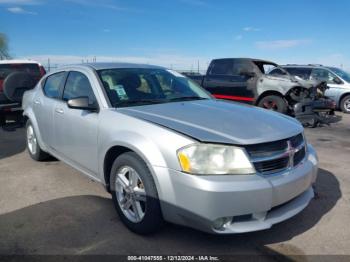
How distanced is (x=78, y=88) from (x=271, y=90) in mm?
6833

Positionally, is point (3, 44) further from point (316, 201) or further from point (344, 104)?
point (316, 201)

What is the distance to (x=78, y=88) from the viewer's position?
14.3ft

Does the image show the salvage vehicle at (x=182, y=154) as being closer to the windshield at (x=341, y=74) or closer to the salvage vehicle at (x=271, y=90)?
the salvage vehicle at (x=271, y=90)

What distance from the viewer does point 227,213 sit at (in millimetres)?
2732

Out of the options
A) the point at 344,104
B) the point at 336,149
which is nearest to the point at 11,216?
the point at 336,149

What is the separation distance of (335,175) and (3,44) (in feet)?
163

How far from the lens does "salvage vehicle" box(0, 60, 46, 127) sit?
23.1ft

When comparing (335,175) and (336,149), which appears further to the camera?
(336,149)

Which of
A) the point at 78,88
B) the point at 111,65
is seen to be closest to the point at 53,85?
the point at 78,88

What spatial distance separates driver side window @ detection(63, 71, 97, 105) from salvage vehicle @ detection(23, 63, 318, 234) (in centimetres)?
2

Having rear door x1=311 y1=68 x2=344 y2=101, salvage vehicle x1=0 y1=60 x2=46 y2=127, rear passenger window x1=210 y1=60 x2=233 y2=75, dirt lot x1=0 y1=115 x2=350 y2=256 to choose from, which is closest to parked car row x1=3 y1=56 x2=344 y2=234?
dirt lot x1=0 y1=115 x2=350 y2=256

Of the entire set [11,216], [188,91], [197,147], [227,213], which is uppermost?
[188,91]

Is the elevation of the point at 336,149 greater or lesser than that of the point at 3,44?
lesser

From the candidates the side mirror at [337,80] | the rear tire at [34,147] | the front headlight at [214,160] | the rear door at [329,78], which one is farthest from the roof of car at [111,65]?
the side mirror at [337,80]
